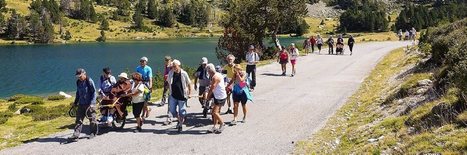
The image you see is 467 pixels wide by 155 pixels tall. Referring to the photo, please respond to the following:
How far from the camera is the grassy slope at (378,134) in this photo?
1077 cm

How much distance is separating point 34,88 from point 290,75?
146 feet

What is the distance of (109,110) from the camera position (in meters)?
16.7

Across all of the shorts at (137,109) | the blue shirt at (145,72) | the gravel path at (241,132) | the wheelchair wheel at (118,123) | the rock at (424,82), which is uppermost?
the blue shirt at (145,72)

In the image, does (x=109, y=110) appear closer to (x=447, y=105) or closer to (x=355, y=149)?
(x=355, y=149)

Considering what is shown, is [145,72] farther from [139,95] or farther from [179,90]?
[179,90]

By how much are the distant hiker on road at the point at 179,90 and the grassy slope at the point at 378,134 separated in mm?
4402

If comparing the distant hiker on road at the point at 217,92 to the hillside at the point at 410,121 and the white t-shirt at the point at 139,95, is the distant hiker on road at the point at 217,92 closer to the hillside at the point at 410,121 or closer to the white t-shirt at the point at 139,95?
the white t-shirt at the point at 139,95

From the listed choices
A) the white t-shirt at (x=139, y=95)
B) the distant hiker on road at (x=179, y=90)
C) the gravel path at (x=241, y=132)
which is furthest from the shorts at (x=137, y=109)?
the distant hiker on road at (x=179, y=90)

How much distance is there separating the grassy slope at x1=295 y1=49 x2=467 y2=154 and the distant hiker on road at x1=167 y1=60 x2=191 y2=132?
14.4 feet

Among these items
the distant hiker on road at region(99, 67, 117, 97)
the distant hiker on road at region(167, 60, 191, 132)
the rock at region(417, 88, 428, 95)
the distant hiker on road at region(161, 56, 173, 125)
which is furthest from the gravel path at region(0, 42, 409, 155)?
the rock at region(417, 88, 428, 95)

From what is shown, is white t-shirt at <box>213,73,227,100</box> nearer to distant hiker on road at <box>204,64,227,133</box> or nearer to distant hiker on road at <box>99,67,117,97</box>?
distant hiker on road at <box>204,64,227,133</box>

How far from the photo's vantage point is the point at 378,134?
44.5 ft

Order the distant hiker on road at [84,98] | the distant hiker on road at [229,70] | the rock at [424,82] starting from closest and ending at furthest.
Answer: the distant hiker on road at [84,98], the distant hiker on road at [229,70], the rock at [424,82]

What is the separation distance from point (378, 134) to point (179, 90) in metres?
6.85
